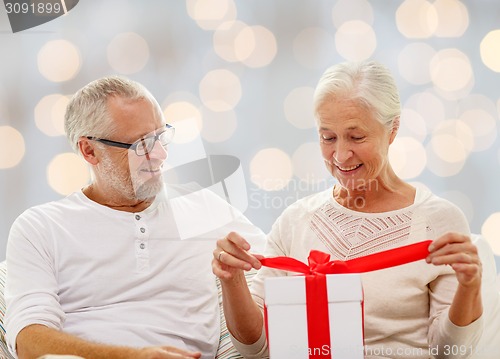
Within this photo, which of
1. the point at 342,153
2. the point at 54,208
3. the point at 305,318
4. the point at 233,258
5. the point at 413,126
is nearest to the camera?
the point at 305,318

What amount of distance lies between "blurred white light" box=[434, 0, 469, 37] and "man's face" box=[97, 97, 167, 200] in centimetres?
114

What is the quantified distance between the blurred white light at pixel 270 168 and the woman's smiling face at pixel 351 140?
88 cm

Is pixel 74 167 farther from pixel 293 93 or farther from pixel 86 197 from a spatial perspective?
pixel 293 93

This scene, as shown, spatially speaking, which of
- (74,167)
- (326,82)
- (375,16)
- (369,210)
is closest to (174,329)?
(369,210)

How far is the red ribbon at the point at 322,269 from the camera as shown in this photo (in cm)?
136

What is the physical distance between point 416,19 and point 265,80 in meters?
0.59

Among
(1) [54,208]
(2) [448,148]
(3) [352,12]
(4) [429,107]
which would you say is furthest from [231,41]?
(1) [54,208]

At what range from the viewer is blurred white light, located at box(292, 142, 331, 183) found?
2.54 metres

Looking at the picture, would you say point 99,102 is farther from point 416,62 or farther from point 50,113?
point 416,62

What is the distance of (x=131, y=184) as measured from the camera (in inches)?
77.9

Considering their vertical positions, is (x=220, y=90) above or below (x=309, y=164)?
above

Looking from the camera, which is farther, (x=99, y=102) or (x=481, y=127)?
(x=481, y=127)

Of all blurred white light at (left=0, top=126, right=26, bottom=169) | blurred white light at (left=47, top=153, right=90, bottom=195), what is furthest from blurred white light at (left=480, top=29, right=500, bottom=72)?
blurred white light at (left=0, top=126, right=26, bottom=169)

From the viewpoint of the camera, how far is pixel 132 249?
1895 millimetres
